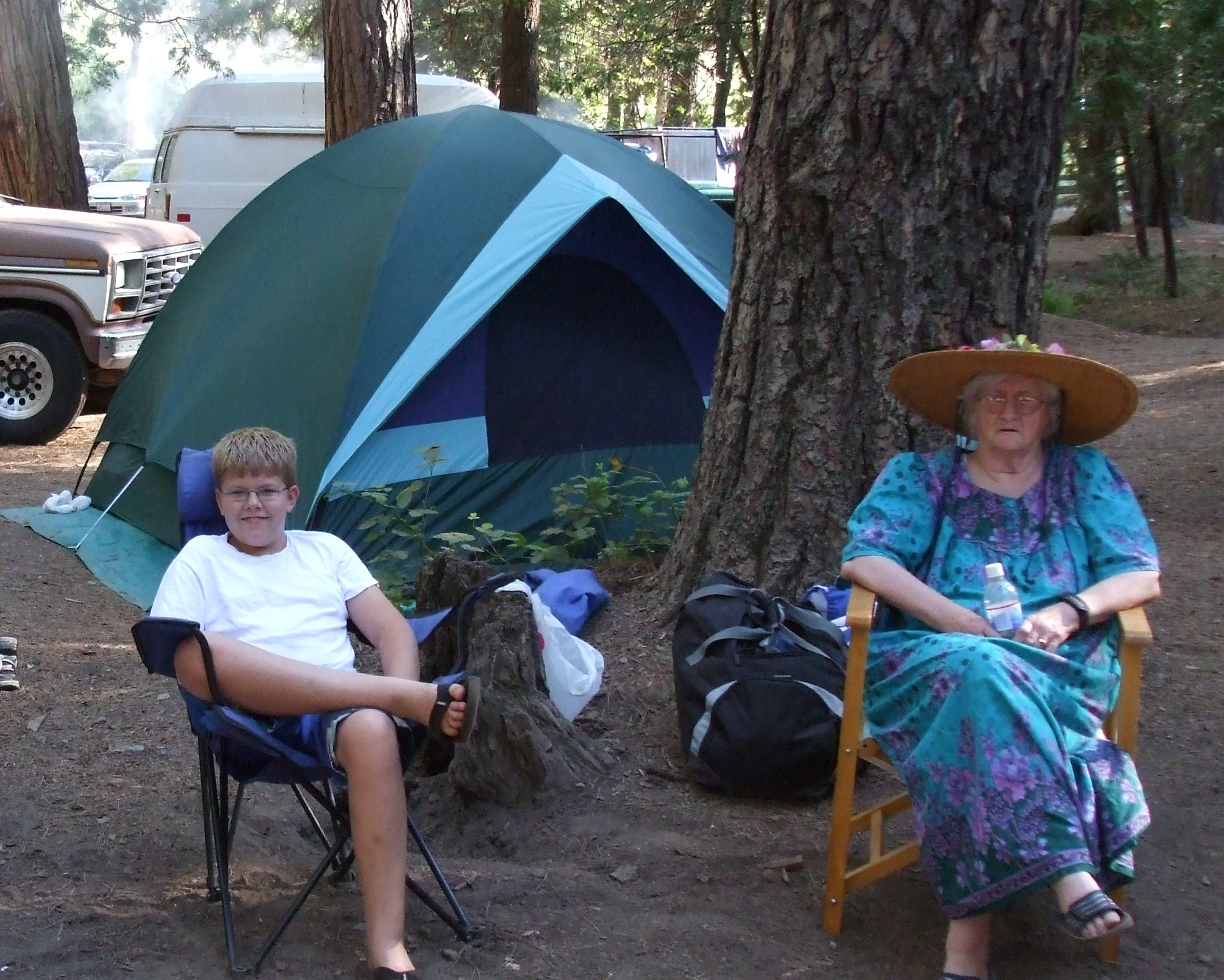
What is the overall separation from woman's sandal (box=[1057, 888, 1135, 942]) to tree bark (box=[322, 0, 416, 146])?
678 cm

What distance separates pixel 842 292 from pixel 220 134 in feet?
41.8

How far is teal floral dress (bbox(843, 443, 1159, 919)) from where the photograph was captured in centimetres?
239

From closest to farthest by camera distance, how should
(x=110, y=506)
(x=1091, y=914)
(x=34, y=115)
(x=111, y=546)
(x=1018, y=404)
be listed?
(x=1091, y=914) < (x=1018, y=404) < (x=111, y=546) < (x=110, y=506) < (x=34, y=115)

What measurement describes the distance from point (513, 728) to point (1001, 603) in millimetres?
1217

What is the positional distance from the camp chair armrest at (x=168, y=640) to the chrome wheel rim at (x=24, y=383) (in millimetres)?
6181

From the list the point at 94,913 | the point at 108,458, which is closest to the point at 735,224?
the point at 94,913

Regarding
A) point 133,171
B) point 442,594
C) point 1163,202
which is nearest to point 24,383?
point 442,594

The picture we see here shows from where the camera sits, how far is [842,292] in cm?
364

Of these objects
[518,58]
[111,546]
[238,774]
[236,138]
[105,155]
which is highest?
[518,58]

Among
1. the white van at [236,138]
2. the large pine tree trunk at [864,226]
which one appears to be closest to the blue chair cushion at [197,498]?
the large pine tree trunk at [864,226]

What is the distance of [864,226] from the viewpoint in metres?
3.59

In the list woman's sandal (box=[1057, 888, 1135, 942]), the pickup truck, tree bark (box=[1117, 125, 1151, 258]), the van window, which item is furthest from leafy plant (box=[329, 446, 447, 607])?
tree bark (box=[1117, 125, 1151, 258])

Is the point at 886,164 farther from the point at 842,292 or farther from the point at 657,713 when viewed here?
the point at 657,713

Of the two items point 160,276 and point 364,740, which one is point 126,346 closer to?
point 160,276
